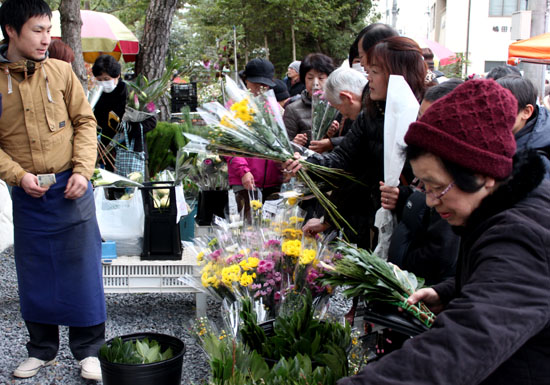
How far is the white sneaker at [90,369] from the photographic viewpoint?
3.11 metres

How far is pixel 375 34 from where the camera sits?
11.3ft

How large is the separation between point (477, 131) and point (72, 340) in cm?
263

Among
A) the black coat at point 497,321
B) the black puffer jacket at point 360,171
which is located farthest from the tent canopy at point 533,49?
the black coat at point 497,321

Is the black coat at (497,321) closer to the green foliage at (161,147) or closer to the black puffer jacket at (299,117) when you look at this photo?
the black puffer jacket at (299,117)

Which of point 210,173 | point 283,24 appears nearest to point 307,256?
point 210,173

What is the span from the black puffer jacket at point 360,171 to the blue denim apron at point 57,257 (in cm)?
127

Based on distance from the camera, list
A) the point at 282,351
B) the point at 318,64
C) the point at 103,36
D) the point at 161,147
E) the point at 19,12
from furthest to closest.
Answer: the point at 103,36 → the point at 161,147 → the point at 318,64 → the point at 19,12 → the point at 282,351

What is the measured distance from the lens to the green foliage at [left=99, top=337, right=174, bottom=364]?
8.82 feet

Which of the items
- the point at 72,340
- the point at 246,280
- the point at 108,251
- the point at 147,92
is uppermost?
the point at 147,92

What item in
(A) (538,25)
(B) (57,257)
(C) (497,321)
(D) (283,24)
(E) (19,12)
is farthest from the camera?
(D) (283,24)

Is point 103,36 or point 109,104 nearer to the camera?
point 109,104

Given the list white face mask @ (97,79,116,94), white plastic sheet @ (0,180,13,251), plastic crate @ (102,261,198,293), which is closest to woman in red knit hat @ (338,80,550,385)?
plastic crate @ (102,261,198,293)

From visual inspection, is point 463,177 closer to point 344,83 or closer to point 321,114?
point 344,83

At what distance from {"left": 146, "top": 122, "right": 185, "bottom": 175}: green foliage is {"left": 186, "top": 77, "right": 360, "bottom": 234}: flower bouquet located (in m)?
3.60
